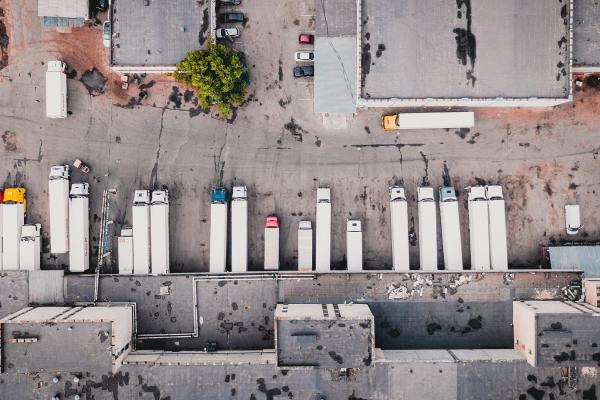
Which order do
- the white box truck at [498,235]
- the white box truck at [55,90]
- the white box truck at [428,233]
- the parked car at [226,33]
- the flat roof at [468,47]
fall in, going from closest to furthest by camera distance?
the flat roof at [468,47], the white box truck at [498,235], the white box truck at [428,233], the white box truck at [55,90], the parked car at [226,33]

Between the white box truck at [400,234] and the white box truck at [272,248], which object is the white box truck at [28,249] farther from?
the white box truck at [400,234]

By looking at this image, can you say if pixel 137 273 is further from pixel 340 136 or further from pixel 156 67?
pixel 340 136

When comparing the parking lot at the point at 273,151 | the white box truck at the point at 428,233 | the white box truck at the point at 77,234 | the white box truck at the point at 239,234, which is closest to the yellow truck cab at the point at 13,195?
the parking lot at the point at 273,151

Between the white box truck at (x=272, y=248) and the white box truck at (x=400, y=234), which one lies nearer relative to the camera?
the white box truck at (x=400, y=234)

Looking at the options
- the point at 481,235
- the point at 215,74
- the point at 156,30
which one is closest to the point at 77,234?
the point at 215,74

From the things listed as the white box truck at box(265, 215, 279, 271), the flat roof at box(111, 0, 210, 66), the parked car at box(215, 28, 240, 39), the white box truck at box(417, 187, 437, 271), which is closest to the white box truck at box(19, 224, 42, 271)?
the flat roof at box(111, 0, 210, 66)

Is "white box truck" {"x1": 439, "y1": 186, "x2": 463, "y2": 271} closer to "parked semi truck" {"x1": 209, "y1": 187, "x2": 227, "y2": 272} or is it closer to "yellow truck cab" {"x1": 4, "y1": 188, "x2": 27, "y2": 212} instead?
"parked semi truck" {"x1": 209, "y1": 187, "x2": 227, "y2": 272}
